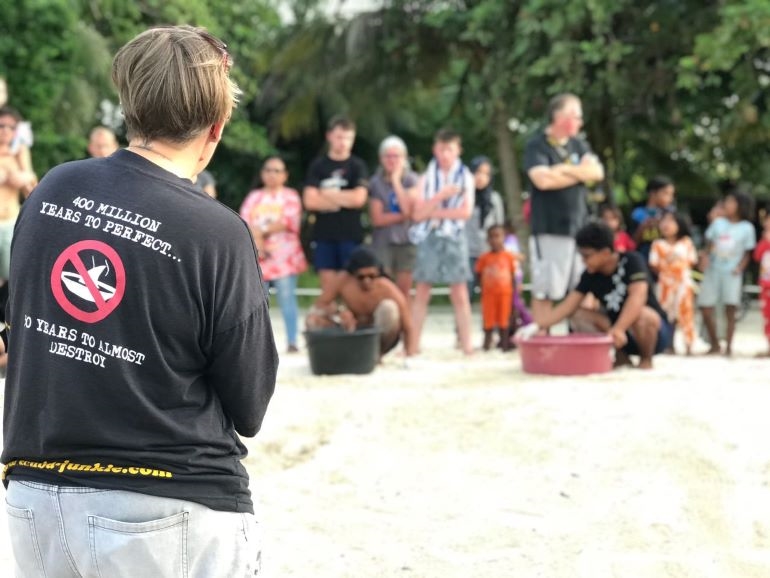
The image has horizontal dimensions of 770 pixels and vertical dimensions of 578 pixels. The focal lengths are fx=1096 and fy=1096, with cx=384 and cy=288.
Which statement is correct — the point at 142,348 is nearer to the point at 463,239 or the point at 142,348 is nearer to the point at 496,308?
the point at 463,239

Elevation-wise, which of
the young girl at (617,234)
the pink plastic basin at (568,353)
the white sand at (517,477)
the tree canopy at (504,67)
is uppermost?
the tree canopy at (504,67)

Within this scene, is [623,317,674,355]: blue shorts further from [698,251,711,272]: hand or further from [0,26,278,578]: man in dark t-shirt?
[0,26,278,578]: man in dark t-shirt

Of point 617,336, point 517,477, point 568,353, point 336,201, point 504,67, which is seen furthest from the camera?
point 504,67

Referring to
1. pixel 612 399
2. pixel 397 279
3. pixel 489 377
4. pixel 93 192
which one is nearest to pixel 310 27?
pixel 397 279

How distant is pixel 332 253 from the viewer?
8031 millimetres

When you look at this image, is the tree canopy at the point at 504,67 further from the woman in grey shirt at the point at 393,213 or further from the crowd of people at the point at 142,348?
the crowd of people at the point at 142,348

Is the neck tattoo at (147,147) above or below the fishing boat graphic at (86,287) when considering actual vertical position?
above

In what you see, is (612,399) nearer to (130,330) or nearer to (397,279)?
(397,279)

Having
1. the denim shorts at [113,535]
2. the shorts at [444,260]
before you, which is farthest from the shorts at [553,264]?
the denim shorts at [113,535]

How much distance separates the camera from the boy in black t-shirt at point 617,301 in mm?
6695

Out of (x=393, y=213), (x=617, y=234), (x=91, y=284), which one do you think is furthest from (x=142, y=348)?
(x=617, y=234)

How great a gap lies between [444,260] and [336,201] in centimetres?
91

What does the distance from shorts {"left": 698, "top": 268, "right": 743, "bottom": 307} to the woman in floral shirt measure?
10.4 feet

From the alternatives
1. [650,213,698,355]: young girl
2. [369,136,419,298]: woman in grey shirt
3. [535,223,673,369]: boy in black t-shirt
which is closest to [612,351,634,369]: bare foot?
[535,223,673,369]: boy in black t-shirt
